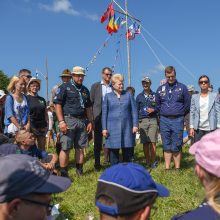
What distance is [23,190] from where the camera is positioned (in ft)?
6.47

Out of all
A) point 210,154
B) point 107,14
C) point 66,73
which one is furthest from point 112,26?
point 210,154

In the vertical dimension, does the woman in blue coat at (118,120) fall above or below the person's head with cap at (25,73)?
below

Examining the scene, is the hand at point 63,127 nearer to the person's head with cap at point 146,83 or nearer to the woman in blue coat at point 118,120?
the woman in blue coat at point 118,120

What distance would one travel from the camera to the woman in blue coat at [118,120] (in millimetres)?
7645

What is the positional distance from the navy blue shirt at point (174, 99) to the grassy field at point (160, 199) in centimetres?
109

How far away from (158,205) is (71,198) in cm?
133

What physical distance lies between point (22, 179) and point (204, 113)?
6391mm

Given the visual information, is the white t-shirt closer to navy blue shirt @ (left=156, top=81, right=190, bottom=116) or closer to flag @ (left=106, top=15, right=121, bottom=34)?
navy blue shirt @ (left=156, top=81, right=190, bottom=116)

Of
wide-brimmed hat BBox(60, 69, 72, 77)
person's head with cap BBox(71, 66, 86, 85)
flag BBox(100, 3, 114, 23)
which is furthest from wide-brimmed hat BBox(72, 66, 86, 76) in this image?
flag BBox(100, 3, 114, 23)

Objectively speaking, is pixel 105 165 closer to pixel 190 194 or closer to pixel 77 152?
pixel 77 152

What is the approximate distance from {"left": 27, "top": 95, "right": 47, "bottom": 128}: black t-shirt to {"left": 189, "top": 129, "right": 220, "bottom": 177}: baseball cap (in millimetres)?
5878

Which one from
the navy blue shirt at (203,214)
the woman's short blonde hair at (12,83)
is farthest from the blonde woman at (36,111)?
the navy blue shirt at (203,214)

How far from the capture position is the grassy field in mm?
5277

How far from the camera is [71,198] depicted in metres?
6.05
